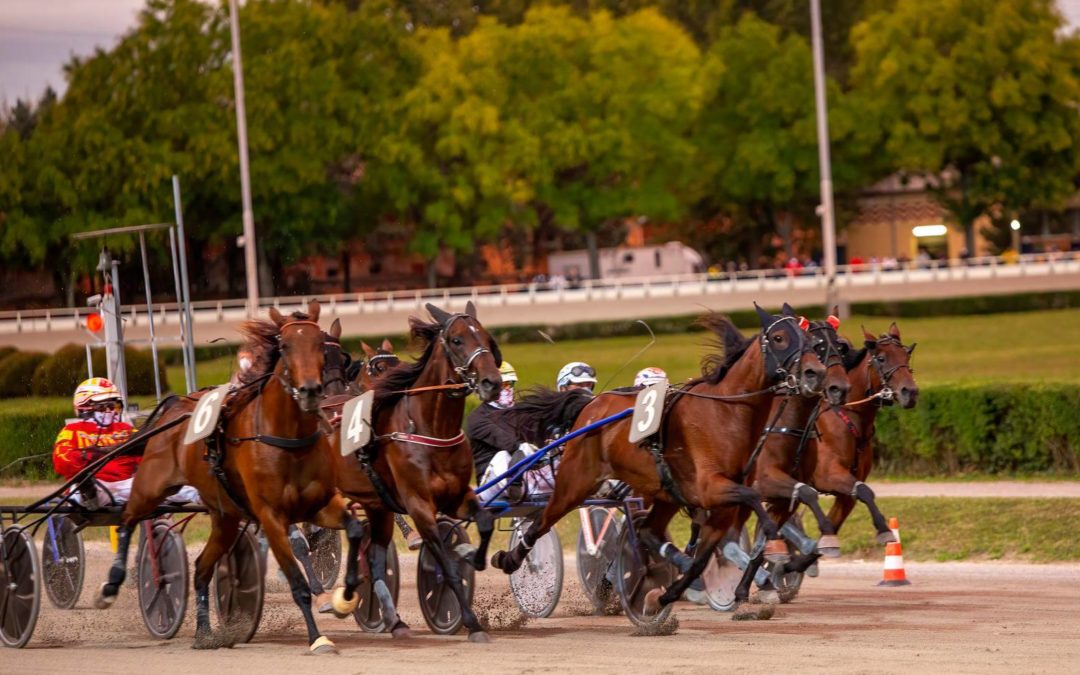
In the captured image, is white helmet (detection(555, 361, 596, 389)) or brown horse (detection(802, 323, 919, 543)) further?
white helmet (detection(555, 361, 596, 389))

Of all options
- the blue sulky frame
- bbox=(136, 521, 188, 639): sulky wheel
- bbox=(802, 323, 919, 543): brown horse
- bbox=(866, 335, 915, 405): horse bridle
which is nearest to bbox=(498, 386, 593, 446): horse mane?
the blue sulky frame

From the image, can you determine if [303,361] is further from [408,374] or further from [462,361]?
[408,374]

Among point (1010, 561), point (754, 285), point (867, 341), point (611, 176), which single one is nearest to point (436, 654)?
point (867, 341)

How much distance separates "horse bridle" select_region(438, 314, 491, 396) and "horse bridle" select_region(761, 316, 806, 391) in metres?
1.61

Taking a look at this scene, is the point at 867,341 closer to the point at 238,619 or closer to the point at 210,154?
the point at 238,619

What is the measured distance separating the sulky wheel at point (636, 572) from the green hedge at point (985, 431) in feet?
22.4

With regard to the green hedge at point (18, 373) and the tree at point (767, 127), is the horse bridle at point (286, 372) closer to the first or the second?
the green hedge at point (18, 373)

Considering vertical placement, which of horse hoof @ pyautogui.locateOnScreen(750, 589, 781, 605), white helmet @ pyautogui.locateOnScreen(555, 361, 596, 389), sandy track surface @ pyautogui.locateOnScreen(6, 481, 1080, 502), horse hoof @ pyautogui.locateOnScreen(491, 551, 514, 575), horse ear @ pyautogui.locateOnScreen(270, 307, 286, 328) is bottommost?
sandy track surface @ pyautogui.locateOnScreen(6, 481, 1080, 502)

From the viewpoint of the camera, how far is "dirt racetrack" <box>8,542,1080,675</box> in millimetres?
7844

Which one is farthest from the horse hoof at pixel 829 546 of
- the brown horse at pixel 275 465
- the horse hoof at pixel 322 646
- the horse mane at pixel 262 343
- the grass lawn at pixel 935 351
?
the grass lawn at pixel 935 351

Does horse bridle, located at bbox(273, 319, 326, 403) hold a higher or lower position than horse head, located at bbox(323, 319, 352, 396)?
higher

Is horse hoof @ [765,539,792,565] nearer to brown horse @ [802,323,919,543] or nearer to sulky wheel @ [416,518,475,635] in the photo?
brown horse @ [802,323,919,543]

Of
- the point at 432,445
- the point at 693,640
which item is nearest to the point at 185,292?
the point at 432,445

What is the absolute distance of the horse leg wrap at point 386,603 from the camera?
373 inches
